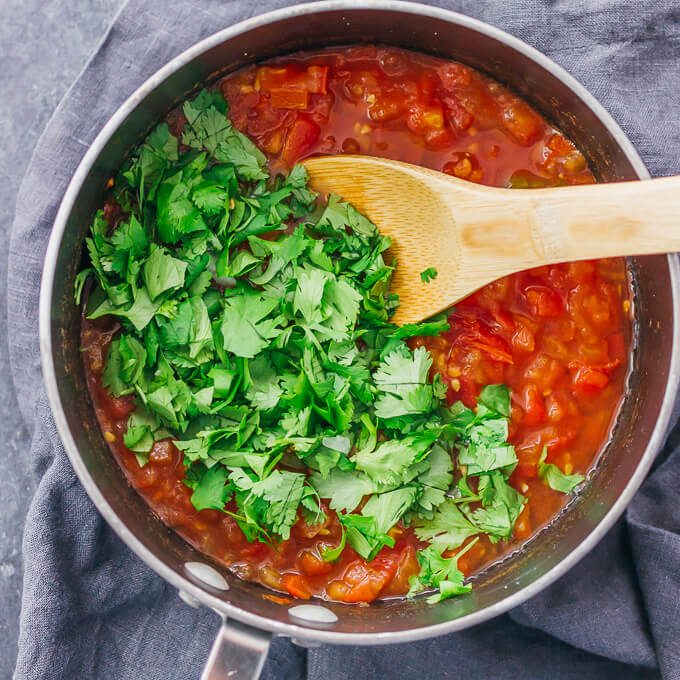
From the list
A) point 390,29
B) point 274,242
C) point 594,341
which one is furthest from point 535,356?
point 390,29

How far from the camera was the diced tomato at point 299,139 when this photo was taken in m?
2.75

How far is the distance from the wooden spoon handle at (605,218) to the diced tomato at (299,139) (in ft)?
2.47

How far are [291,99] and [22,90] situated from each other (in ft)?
3.70

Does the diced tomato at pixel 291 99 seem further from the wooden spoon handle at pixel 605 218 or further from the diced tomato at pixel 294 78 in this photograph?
the wooden spoon handle at pixel 605 218

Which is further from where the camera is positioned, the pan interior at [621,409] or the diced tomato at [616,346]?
the diced tomato at [616,346]

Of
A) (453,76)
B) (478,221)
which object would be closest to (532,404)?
(478,221)

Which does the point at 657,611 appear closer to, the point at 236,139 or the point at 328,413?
the point at 328,413

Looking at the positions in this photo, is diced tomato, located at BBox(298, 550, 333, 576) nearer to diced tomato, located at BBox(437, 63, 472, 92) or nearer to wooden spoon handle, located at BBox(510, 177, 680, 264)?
wooden spoon handle, located at BBox(510, 177, 680, 264)

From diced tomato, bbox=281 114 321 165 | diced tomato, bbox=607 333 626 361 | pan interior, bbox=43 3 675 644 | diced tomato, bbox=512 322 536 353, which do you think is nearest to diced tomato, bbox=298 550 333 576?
pan interior, bbox=43 3 675 644

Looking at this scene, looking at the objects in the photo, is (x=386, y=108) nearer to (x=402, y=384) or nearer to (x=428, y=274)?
(x=428, y=274)

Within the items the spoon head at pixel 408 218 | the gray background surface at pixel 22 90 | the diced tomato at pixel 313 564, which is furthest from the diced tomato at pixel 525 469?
the gray background surface at pixel 22 90

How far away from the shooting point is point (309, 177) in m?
2.74

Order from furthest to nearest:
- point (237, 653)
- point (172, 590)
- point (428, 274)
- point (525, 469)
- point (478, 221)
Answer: point (172, 590) < point (525, 469) < point (428, 274) < point (478, 221) < point (237, 653)

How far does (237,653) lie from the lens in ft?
7.80
